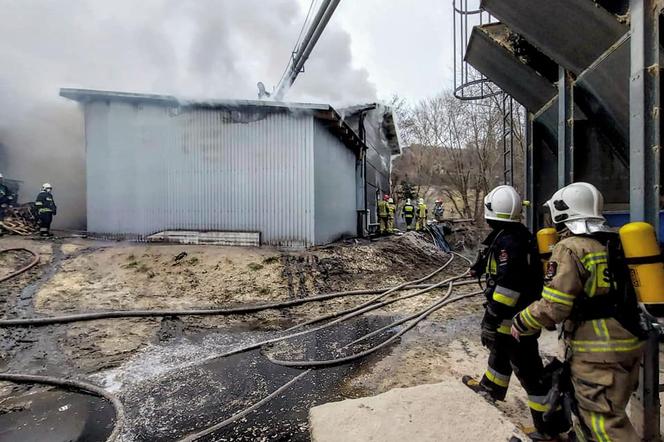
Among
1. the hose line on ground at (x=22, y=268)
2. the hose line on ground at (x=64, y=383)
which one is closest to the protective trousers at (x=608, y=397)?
the hose line on ground at (x=64, y=383)

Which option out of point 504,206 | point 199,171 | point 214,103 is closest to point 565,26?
point 504,206

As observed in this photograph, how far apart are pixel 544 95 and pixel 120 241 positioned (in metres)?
10.3

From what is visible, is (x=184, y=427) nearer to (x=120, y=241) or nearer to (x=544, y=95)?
(x=544, y=95)

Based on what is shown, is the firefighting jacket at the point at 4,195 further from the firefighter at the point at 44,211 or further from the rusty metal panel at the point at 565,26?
the rusty metal panel at the point at 565,26

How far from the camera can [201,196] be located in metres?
9.55

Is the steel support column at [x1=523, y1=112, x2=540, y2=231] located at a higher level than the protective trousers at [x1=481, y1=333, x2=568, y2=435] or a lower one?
higher

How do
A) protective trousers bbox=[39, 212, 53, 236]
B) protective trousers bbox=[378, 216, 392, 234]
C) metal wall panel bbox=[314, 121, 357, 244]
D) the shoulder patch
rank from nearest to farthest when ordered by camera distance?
the shoulder patch < metal wall panel bbox=[314, 121, 357, 244] < protective trousers bbox=[39, 212, 53, 236] < protective trousers bbox=[378, 216, 392, 234]

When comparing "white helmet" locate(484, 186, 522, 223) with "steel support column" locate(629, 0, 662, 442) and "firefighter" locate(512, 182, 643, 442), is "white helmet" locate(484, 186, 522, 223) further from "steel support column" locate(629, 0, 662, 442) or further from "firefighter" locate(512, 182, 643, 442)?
"steel support column" locate(629, 0, 662, 442)

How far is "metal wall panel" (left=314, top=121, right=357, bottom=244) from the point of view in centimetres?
941

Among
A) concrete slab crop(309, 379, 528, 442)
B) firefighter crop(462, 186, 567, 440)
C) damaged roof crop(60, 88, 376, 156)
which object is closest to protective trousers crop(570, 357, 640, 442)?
firefighter crop(462, 186, 567, 440)

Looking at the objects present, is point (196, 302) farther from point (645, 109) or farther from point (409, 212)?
point (409, 212)

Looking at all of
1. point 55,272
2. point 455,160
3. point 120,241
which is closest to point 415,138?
point 455,160

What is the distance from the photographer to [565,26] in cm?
328

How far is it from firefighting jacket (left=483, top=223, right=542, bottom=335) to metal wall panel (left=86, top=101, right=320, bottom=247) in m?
6.60
